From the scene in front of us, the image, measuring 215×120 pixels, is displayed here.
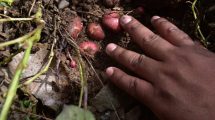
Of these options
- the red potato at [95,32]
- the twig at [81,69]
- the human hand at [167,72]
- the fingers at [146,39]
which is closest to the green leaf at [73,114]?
the twig at [81,69]

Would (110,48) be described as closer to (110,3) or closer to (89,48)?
(89,48)

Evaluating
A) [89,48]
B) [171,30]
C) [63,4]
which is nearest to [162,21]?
[171,30]

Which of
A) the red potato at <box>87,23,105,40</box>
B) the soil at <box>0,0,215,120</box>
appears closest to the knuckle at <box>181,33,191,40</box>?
the soil at <box>0,0,215,120</box>

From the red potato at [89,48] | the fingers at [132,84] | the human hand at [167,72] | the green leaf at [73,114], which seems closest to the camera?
the green leaf at [73,114]

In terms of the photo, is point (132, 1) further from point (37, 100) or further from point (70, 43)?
point (37, 100)

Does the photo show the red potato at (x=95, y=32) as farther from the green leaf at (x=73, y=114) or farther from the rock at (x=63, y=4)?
the green leaf at (x=73, y=114)

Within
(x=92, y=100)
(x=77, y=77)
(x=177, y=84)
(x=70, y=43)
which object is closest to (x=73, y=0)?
(x=70, y=43)

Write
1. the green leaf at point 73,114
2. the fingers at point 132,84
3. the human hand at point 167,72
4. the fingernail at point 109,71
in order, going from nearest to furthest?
the green leaf at point 73,114
the human hand at point 167,72
the fingers at point 132,84
the fingernail at point 109,71

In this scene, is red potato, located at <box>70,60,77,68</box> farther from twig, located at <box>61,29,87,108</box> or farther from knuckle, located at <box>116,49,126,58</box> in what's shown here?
knuckle, located at <box>116,49,126,58</box>
